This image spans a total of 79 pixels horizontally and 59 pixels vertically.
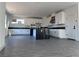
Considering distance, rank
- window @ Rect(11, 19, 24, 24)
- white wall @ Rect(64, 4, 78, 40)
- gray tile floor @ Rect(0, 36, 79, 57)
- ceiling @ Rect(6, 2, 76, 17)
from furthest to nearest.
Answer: window @ Rect(11, 19, 24, 24), white wall @ Rect(64, 4, 78, 40), ceiling @ Rect(6, 2, 76, 17), gray tile floor @ Rect(0, 36, 79, 57)

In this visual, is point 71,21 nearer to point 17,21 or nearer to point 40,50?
point 40,50

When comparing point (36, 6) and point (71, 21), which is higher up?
point (36, 6)

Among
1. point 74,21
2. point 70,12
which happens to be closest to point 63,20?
point 70,12

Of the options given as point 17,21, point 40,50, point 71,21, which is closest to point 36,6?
point 71,21

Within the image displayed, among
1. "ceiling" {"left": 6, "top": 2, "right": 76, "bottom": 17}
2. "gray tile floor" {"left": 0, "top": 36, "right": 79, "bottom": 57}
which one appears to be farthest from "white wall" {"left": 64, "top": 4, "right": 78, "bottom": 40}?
"gray tile floor" {"left": 0, "top": 36, "right": 79, "bottom": 57}

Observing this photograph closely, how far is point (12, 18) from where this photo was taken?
18625mm

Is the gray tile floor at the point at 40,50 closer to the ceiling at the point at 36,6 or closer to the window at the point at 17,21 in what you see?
the ceiling at the point at 36,6

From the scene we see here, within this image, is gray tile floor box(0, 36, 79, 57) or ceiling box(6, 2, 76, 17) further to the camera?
ceiling box(6, 2, 76, 17)

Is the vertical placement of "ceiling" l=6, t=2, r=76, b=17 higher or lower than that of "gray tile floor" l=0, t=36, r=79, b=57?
higher

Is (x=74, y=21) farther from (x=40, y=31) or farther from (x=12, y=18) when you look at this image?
Answer: (x=12, y=18)

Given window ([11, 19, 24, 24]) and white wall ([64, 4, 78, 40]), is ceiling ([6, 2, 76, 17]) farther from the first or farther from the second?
window ([11, 19, 24, 24])

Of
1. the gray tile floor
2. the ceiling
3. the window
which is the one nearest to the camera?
the gray tile floor

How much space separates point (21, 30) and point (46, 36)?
24.4ft

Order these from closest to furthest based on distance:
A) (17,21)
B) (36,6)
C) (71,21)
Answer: (71,21), (36,6), (17,21)
